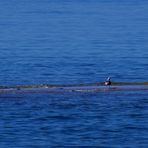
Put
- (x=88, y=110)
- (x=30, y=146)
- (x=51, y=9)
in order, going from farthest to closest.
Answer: (x=51, y=9), (x=88, y=110), (x=30, y=146)

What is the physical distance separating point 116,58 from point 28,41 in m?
8.33

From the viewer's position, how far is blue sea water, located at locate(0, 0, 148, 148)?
23781mm

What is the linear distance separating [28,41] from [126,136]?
76.7ft

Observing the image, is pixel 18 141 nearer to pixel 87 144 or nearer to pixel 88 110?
pixel 87 144

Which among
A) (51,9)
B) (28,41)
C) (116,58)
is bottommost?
(116,58)

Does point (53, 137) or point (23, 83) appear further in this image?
point (23, 83)

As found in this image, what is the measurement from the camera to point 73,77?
110 feet

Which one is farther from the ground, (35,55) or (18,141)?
(35,55)

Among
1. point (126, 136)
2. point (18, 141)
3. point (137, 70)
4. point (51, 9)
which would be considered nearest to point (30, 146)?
point (18, 141)

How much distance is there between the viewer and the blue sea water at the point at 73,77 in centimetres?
2378

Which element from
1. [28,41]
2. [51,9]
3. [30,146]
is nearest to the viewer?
[30,146]

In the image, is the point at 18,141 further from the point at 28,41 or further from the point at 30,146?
the point at 28,41

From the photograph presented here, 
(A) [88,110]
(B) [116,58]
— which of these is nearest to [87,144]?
(A) [88,110]

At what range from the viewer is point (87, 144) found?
22.7m
